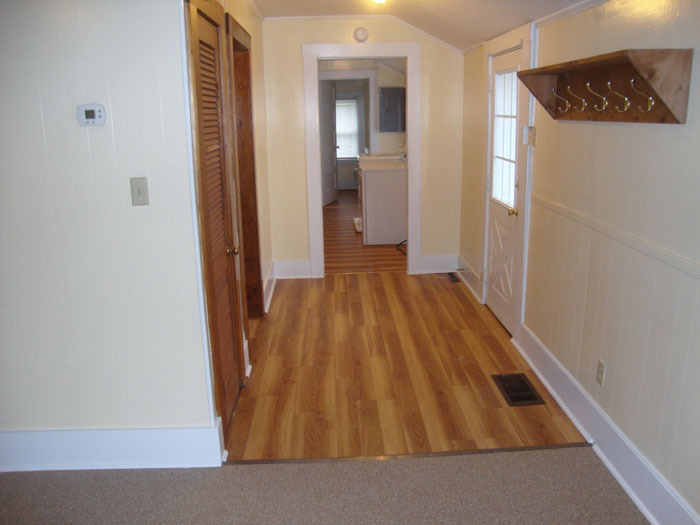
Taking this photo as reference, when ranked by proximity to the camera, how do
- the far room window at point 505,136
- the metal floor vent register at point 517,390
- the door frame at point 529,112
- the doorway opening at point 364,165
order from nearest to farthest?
the metal floor vent register at point 517,390 < the door frame at point 529,112 < the far room window at point 505,136 < the doorway opening at point 364,165

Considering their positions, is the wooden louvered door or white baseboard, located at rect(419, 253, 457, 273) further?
white baseboard, located at rect(419, 253, 457, 273)

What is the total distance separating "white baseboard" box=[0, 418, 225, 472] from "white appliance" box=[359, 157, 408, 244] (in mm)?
4352

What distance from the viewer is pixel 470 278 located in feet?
17.1

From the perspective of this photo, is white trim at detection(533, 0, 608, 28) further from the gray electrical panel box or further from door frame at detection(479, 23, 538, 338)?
the gray electrical panel box

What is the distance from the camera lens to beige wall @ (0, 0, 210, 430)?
2.35 m

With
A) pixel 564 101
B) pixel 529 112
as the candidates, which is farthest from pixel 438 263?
pixel 564 101

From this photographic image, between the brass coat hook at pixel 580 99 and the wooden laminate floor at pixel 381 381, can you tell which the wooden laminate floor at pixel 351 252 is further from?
the brass coat hook at pixel 580 99

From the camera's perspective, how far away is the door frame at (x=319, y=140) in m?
5.20

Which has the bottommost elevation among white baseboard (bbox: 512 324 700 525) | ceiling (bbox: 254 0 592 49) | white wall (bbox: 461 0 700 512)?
white baseboard (bbox: 512 324 700 525)

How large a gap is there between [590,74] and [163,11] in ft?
5.99

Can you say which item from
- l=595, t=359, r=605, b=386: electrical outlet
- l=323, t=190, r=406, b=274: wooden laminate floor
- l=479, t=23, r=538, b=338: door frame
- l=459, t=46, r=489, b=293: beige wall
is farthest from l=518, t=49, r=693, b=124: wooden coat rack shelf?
l=323, t=190, r=406, b=274: wooden laminate floor

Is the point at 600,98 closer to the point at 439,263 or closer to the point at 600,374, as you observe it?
the point at 600,374

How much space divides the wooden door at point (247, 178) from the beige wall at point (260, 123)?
14 centimetres

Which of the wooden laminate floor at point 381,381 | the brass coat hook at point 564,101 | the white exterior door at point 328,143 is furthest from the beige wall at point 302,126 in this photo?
the white exterior door at point 328,143
